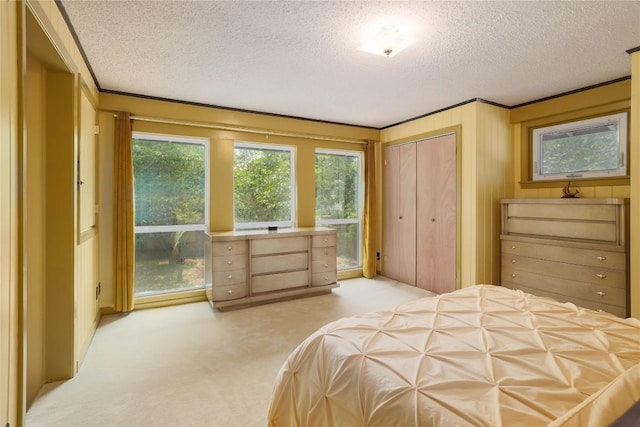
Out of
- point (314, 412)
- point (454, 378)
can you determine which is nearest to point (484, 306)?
point (454, 378)

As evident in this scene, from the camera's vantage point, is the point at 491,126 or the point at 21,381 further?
the point at 491,126

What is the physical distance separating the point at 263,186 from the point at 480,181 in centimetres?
276

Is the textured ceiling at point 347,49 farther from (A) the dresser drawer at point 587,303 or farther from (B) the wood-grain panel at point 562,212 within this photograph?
(A) the dresser drawer at point 587,303

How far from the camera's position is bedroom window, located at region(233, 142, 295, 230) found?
414 cm

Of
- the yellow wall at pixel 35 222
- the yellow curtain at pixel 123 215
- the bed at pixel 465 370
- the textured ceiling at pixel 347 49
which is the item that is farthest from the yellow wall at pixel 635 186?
the yellow curtain at pixel 123 215

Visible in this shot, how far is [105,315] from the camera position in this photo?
3.33 m

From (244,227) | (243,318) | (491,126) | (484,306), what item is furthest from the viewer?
(244,227)

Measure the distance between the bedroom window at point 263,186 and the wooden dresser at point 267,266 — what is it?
50cm

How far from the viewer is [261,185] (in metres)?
4.30

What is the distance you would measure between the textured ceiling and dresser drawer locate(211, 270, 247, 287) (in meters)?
2.00

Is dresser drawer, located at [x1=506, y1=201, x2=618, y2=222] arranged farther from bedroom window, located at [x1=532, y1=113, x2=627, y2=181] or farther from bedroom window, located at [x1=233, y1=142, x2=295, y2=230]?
bedroom window, located at [x1=233, y1=142, x2=295, y2=230]

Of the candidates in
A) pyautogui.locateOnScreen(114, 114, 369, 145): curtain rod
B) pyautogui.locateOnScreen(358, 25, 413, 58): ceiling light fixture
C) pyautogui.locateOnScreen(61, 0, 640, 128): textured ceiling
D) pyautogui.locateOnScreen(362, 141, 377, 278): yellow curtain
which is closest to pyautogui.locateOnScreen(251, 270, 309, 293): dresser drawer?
pyautogui.locateOnScreen(362, 141, 377, 278): yellow curtain

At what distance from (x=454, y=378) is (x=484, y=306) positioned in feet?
2.82

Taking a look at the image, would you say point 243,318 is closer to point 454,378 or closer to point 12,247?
point 12,247
